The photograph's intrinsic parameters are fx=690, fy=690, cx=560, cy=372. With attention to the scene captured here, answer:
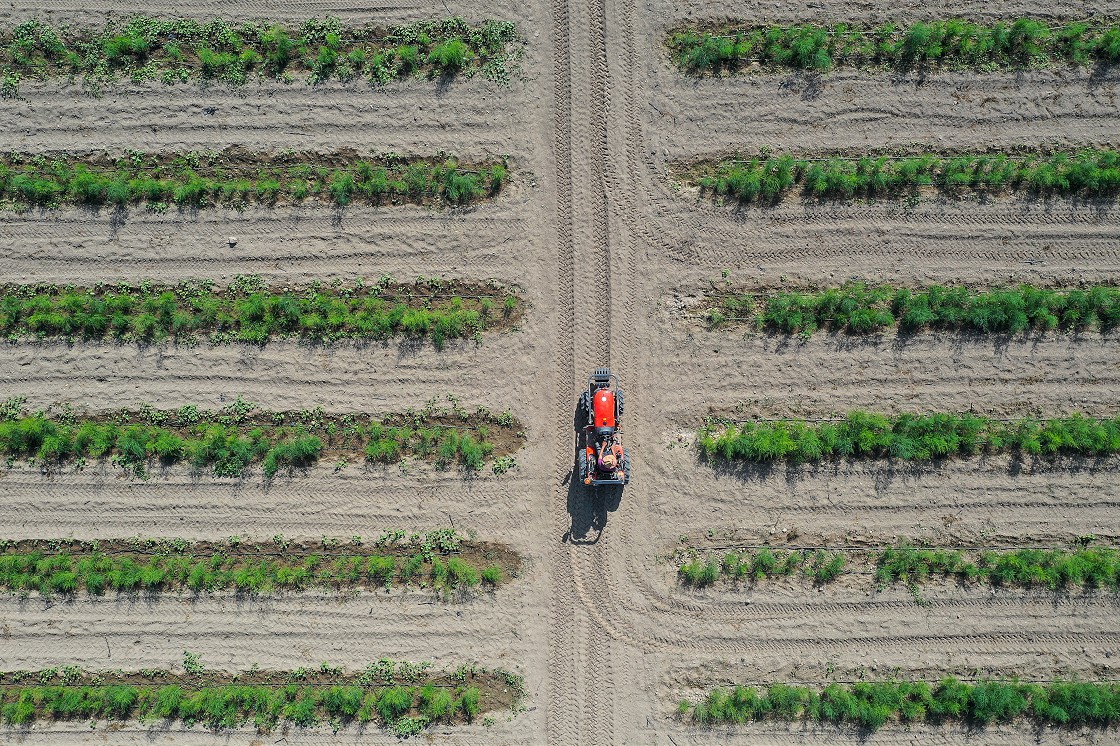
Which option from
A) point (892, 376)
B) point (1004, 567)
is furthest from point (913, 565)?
point (892, 376)

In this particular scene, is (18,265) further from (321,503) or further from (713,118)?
(713,118)

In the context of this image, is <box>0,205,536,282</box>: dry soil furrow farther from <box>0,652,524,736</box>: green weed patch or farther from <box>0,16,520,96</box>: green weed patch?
<box>0,652,524,736</box>: green weed patch

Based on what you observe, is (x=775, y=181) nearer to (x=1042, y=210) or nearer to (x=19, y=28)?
(x=1042, y=210)

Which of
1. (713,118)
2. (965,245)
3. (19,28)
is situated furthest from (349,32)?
(965,245)

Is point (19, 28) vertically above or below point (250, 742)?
above


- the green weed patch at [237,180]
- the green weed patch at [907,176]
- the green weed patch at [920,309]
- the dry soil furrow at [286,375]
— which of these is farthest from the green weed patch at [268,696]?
the green weed patch at [907,176]

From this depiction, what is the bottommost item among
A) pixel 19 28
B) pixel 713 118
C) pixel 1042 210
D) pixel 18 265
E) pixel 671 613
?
pixel 671 613
